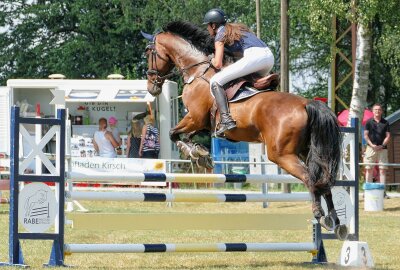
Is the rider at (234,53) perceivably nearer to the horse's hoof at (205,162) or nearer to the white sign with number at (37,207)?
the horse's hoof at (205,162)

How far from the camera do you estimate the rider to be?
10.2 metres

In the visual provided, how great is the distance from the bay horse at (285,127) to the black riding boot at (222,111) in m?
0.07

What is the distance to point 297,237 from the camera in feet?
44.2

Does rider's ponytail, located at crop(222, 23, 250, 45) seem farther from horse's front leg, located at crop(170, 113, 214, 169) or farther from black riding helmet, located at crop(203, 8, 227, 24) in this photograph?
horse's front leg, located at crop(170, 113, 214, 169)

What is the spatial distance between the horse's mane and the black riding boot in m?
0.98

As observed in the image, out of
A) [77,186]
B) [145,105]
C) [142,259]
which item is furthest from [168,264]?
[145,105]

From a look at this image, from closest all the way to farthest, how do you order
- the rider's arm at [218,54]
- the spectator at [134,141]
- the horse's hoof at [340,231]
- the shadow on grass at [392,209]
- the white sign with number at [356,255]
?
1. the horse's hoof at [340,231]
2. the white sign with number at [356,255]
3. the rider's arm at [218,54]
4. the shadow on grass at [392,209]
5. the spectator at [134,141]

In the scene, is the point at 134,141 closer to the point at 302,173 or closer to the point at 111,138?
the point at 111,138

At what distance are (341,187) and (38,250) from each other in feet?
10.6

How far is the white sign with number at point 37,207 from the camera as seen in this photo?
9.40 meters

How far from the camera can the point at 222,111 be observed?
10.1m

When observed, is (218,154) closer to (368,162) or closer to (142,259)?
(368,162)

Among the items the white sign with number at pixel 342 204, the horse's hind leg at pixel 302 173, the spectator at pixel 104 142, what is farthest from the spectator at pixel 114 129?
the horse's hind leg at pixel 302 173

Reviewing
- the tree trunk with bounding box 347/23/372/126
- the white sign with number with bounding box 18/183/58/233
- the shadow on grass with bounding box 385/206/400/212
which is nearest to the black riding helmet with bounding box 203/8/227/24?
the white sign with number with bounding box 18/183/58/233
